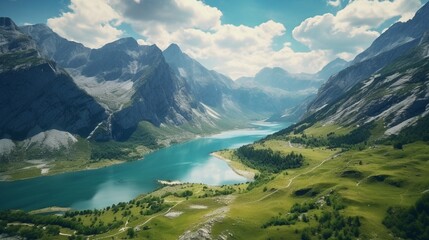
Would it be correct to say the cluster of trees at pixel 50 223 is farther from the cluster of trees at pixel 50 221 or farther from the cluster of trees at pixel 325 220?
the cluster of trees at pixel 325 220

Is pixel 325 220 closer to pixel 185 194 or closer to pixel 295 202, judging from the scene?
pixel 295 202

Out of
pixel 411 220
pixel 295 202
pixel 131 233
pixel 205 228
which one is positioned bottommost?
pixel 411 220

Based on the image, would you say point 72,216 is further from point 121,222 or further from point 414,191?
point 414,191

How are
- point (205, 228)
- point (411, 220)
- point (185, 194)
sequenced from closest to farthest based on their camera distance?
point (411, 220), point (205, 228), point (185, 194)

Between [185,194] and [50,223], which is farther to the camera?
[185,194]

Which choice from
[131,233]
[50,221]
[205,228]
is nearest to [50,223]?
[50,221]

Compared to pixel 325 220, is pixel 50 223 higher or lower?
higher

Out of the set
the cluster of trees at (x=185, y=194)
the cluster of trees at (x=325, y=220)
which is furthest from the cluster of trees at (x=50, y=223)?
the cluster of trees at (x=325, y=220)

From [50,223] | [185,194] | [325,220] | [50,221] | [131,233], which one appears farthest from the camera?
[185,194]
